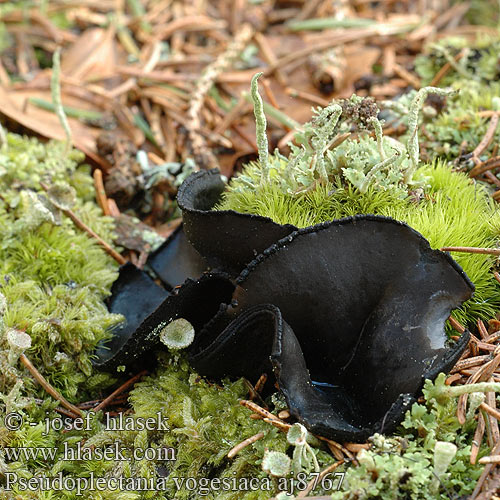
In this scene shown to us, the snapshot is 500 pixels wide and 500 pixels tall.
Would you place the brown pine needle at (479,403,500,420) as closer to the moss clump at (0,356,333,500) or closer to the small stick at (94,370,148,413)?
the moss clump at (0,356,333,500)

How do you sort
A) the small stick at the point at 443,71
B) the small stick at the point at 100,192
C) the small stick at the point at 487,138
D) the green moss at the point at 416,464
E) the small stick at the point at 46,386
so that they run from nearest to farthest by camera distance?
the green moss at the point at 416,464 → the small stick at the point at 46,386 → the small stick at the point at 487,138 → the small stick at the point at 100,192 → the small stick at the point at 443,71

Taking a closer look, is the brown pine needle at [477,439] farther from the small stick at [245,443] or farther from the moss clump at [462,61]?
the moss clump at [462,61]

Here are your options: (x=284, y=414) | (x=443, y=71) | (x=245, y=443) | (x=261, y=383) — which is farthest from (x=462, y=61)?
(x=245, y=443)

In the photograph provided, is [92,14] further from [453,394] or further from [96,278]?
[453,394]

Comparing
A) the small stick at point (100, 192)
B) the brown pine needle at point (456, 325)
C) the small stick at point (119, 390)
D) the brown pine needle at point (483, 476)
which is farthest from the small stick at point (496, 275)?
the small stick at point (100, 192)

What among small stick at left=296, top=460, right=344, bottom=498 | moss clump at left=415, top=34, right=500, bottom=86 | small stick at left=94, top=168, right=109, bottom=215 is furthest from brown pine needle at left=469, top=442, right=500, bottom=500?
moss clump at left=415, top=34, right=500, bottom=86

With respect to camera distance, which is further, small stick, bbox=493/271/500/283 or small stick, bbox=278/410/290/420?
small stick, bbox=493/271/500/283
